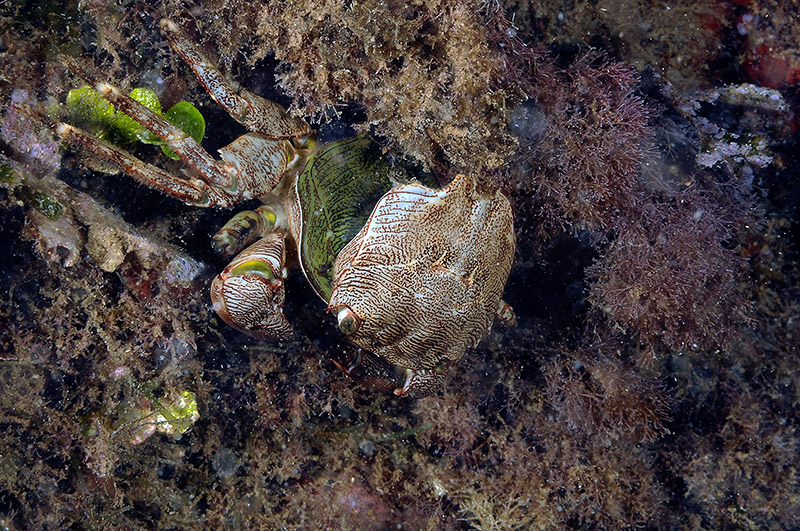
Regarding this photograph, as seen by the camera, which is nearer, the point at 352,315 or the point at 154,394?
the point at 352,315

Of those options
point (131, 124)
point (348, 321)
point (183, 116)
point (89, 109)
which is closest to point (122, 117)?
point (131, 124)

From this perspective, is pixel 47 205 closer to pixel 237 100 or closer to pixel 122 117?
pixel 122 117

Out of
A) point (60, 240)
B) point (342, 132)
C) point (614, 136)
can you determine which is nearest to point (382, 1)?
point (342, 132)

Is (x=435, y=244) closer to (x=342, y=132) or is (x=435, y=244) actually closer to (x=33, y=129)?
(x=342, y=132)

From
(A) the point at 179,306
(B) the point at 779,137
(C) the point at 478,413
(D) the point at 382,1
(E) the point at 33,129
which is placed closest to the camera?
(D) the point at 382,1

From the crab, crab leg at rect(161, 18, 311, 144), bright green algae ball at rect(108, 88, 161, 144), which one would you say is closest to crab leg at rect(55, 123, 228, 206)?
the crab

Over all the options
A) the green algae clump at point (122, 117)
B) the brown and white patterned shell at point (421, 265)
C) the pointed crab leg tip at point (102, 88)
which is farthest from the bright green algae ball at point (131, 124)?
the brown and white patterned shell at point (421, 265)

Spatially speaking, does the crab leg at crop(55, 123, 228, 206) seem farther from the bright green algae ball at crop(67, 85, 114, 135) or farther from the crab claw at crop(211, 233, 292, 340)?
the crab claw at crop(211, 233, 292, 340)
